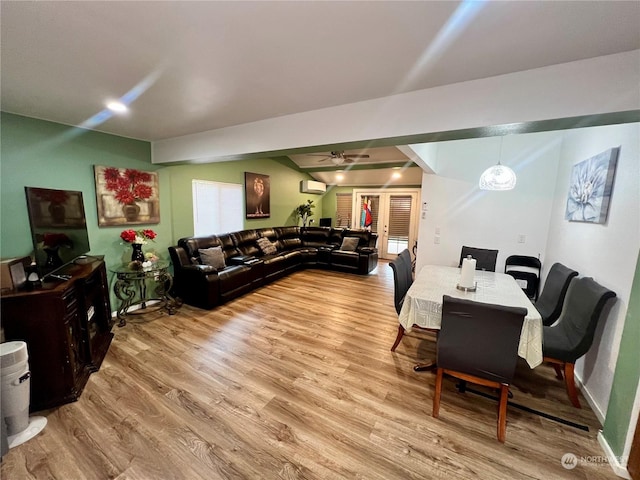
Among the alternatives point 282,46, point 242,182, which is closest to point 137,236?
point 242,182

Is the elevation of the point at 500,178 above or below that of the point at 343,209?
above

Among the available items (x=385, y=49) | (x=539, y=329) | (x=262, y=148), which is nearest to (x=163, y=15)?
(x=385, y=49)

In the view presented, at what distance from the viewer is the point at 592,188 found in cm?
229

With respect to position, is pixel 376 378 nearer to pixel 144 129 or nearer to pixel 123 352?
pixel 123 352

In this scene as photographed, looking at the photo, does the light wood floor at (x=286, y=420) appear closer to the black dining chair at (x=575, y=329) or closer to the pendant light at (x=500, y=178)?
the black dining chair at (x=575, y=329)

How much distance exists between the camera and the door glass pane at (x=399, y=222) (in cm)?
699

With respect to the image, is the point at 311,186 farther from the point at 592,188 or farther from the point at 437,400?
the point at 437,400

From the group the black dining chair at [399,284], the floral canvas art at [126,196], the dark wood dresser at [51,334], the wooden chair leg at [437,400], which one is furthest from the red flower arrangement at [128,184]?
the wooden chair leg at [437,400]

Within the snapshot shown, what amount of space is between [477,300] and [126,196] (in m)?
4.28

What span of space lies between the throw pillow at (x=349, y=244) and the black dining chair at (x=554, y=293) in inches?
144

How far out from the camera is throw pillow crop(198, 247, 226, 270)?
4033 millimetres

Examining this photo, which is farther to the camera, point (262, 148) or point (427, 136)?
point (262, 148)

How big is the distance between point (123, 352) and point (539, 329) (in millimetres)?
3743

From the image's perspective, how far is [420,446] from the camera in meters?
1.61
